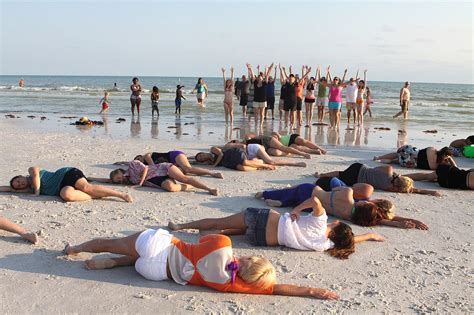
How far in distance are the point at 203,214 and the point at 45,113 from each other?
17.4 m

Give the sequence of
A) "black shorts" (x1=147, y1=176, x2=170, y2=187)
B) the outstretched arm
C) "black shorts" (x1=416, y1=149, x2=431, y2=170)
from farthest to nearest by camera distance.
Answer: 1. "black shorts" (x1=416, y1=149, x2=431, y2=170)
2. "black shorts" (x1=147, y1=176, x2=170, y2=187)
3. the outstretched arm

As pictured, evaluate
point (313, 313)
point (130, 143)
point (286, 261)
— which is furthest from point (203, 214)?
point (130, 143)

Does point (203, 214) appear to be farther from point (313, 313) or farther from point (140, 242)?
point (313, 313)

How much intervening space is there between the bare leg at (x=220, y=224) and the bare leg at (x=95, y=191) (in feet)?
4.93

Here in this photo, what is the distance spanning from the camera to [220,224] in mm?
5574

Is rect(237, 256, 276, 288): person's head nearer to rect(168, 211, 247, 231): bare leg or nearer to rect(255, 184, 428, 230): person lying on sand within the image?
rect(168, 211, 247, 231): bare leg

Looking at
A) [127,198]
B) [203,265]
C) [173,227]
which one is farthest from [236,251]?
[127,198]

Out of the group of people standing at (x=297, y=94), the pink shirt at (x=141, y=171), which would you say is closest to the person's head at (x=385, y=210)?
the pink shirt at (x=141, y=171)

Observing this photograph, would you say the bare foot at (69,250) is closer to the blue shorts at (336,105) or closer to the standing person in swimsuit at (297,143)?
the standing person in swimsuit at (297,143)

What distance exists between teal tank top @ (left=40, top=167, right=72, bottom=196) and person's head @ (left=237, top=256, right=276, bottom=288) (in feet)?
12.3

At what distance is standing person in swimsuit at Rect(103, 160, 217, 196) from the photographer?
7.68m

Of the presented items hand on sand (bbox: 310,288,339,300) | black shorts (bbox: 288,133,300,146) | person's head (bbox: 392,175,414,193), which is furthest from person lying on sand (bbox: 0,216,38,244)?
black shorts (bbox: 288,133,300,146)

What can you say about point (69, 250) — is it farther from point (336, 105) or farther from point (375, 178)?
point (336, 105)

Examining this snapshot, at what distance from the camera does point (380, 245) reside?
18.7ft
